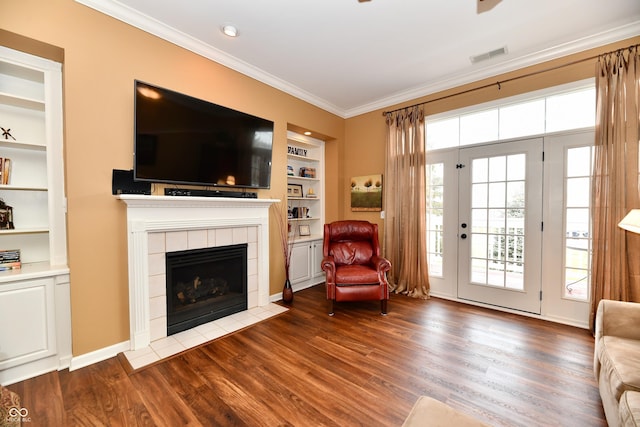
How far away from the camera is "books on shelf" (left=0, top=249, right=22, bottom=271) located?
2.08m

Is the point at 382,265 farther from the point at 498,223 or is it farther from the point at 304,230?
the point at 304,230

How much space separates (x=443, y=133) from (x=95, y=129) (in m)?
4.06

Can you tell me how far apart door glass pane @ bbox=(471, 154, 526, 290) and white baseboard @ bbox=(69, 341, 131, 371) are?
4.05 m

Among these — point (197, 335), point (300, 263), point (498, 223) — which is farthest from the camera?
point (300, 263)

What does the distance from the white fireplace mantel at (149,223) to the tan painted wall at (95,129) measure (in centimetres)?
10

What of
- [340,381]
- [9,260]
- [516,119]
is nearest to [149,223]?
[9,260]

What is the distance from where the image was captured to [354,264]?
147 inches

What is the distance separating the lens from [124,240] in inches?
92.7

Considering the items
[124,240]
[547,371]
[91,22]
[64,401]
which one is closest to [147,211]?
[124,240]

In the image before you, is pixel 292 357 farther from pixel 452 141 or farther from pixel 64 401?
pixel 452 141

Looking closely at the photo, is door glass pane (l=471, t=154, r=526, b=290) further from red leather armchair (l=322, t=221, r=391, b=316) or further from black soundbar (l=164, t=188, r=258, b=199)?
black soundbar (l=164, t=188, r=258, b=199)

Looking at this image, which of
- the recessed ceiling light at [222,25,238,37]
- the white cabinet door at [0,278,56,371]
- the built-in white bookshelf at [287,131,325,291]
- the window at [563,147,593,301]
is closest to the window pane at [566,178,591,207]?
the window at [563,147,593,301]

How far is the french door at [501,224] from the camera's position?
10.2ft

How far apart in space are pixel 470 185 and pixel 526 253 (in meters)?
1.05
